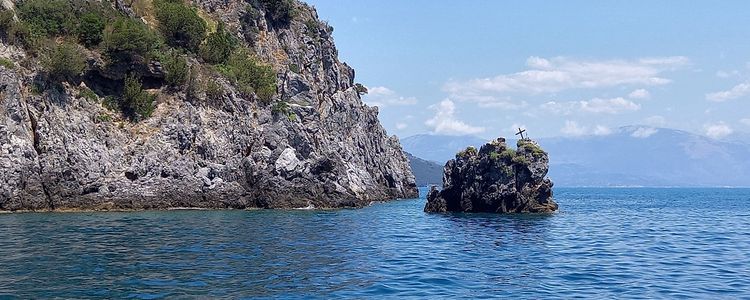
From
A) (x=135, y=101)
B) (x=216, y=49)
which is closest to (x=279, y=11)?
(x=216, y=49)

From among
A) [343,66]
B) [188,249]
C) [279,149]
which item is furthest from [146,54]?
[343,66]

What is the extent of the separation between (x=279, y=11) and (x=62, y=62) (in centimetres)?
3895

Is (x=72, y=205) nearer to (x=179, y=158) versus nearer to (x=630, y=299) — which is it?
(x=179, y=158)

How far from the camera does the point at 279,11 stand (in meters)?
89.9

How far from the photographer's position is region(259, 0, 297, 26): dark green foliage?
8896 cm

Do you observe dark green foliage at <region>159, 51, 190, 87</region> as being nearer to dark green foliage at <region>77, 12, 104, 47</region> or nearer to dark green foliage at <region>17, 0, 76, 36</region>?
dark green foliage at <region>77, 12, 104, 47</region>

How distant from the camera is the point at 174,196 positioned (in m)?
58.8

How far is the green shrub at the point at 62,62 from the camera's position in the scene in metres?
55.8

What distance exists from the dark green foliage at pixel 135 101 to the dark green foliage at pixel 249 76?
11315mm

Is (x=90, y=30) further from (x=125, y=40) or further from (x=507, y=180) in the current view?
(x=507, y=180)

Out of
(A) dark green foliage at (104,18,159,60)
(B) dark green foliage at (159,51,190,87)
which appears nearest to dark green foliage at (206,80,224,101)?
(B) dark green foliage at (159,51,190,87)

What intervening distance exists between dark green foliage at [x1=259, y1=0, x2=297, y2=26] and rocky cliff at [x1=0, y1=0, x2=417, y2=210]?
100 inches

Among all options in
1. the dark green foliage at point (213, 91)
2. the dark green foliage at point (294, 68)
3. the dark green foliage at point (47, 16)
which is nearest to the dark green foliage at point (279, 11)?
the dark green foliage at point (294, 68)

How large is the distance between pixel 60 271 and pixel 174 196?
3826 cm
